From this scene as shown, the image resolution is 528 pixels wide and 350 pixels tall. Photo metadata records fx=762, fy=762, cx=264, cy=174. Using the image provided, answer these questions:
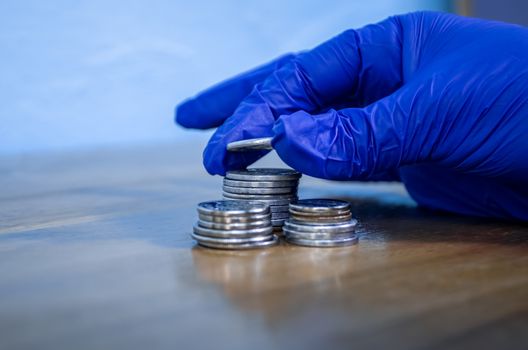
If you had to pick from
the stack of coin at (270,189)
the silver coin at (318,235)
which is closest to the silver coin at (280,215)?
the stack of coin at (270,189)

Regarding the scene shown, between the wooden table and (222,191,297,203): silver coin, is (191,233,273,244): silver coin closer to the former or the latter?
the wooden table

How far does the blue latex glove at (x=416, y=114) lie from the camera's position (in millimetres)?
1135

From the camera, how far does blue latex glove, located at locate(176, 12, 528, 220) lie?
3.72ft

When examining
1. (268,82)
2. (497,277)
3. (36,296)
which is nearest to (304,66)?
(268,82)

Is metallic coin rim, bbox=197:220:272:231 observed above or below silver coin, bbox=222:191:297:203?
below

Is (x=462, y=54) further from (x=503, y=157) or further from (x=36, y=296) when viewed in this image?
(x=36, y=296)

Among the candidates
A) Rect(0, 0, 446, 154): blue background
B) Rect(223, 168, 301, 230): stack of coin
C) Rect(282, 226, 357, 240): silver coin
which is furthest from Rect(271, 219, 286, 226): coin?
Rect(0, 0, 446, 154): blue background

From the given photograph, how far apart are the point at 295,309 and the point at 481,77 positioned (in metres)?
0.56

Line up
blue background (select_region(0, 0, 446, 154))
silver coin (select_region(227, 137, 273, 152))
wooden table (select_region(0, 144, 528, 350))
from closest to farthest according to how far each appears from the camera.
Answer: wooden table (select_region(0, 144, 528, 350)) < silver coin (select_region(227, 137, 273, 152)) < blue background (select_region(0, 0, 446, 154))

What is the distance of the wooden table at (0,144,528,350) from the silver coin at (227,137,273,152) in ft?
0.51

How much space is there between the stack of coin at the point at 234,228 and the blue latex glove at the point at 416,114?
0.12 meters

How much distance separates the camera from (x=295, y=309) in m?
0.77

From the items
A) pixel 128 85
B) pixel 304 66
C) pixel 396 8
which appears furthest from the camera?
pixel 396 8

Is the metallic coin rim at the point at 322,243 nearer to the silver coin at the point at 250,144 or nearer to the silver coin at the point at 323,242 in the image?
the silver coin at the point at 323,242
